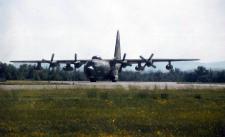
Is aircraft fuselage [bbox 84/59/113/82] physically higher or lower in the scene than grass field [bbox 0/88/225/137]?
higher

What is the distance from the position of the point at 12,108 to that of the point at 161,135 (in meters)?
10.4

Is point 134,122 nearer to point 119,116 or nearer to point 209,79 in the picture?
point 119,116

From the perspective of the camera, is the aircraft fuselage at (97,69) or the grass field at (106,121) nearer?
the grass field at (106,121)

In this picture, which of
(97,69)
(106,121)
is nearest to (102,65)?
(97,69)

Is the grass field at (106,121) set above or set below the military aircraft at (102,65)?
below

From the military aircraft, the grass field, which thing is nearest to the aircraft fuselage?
the military aircraft

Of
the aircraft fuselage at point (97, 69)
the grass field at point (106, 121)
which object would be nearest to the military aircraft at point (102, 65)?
the aircraft fuselage at point (97, 69)

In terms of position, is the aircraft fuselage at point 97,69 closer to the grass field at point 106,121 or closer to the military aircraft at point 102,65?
the military aircraft at point 102,65

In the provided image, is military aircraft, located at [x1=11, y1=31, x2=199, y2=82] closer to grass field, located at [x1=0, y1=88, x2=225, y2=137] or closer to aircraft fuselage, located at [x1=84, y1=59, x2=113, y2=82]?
aircraft fuselage, located at [x1=84, y1=59, x2=113, y2=82]

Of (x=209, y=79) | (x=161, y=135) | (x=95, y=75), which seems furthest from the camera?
(x=209, y=79)

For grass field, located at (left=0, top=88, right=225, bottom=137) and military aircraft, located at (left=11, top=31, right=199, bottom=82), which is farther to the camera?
military aircraft, located at (left=11, top=31, right=199, bottom=82)

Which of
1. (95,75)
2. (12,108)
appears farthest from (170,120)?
(95,75)

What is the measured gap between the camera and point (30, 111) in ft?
68.3

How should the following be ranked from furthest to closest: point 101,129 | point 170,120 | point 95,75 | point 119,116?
point 95,75 → point 119,116 → point 170,120 → point 101,129
